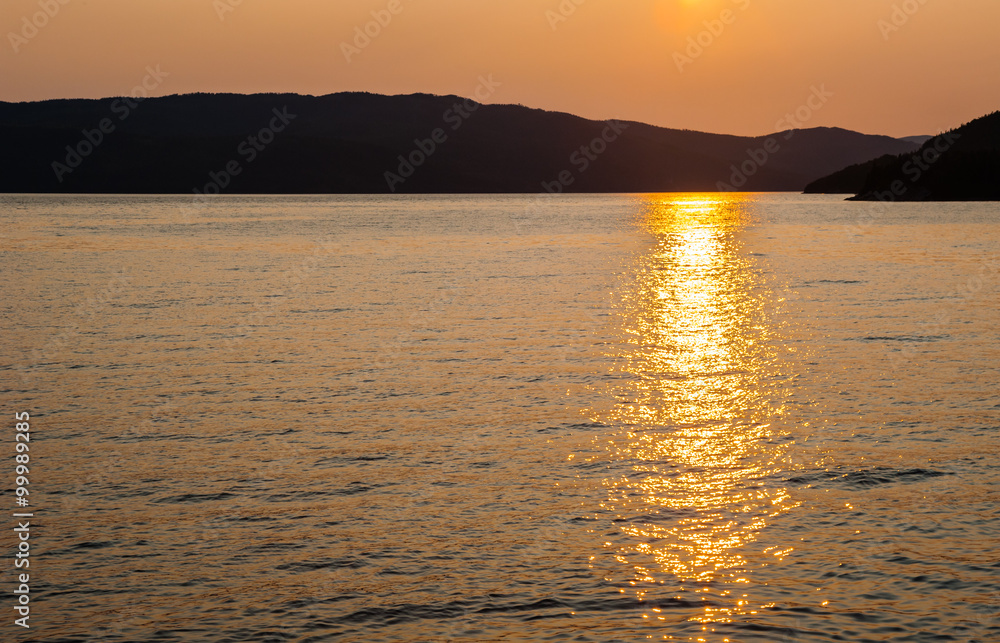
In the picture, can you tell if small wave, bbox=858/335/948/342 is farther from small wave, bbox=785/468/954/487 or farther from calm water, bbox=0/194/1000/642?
small wave, bbox=785/468/954/487

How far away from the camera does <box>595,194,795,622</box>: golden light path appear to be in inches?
465

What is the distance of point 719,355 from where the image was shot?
88.2 ft

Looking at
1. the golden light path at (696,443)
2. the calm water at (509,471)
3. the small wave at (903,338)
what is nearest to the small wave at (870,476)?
the calm water at (509,471)

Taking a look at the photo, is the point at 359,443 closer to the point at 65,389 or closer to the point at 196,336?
the point at 65,389

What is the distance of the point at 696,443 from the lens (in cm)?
1705

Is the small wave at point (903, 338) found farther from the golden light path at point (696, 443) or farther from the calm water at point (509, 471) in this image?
the golden light path at point (696, 443)

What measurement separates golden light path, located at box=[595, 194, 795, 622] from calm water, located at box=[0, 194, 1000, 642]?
0.07m

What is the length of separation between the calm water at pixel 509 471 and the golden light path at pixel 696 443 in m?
0.07

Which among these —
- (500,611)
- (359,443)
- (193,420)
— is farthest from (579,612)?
(193,420)

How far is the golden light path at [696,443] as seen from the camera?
38.8ft

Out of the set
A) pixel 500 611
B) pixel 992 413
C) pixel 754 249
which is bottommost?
pixel 500 611

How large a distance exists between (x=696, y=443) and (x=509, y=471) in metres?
3.77

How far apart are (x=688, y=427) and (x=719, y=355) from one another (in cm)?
908

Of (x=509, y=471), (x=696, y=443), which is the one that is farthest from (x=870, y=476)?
(x=509, y=471)
